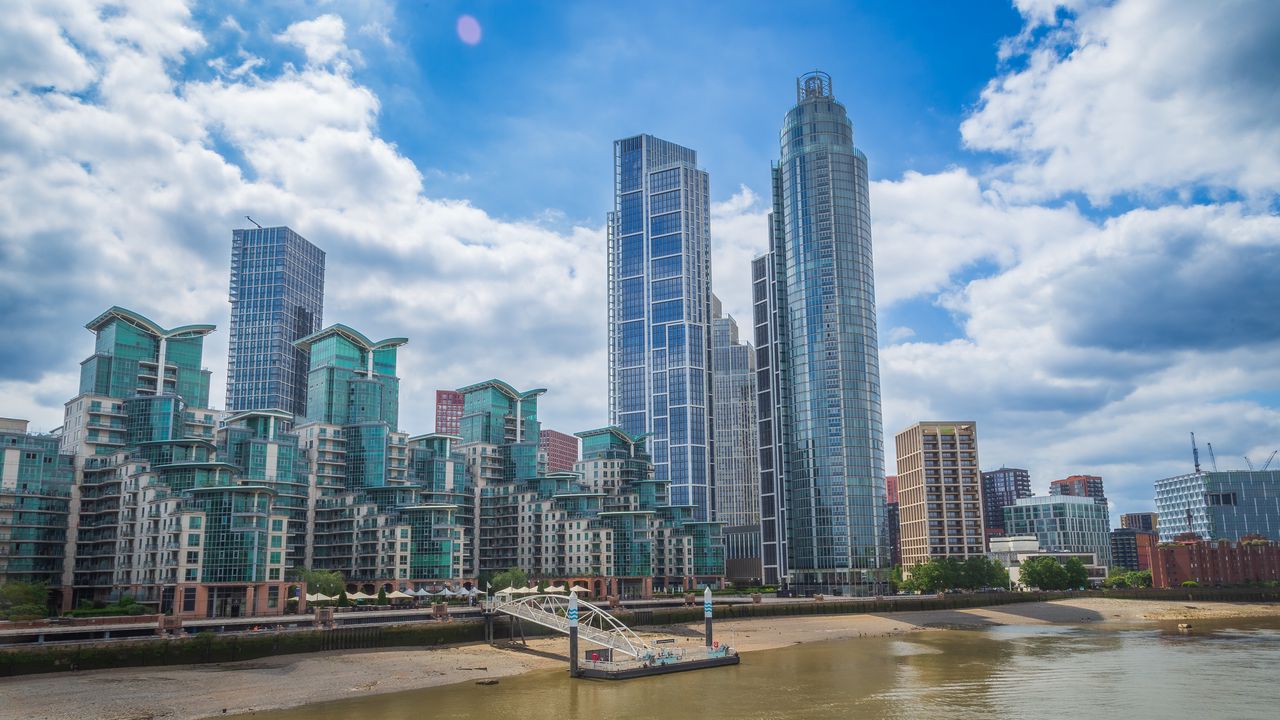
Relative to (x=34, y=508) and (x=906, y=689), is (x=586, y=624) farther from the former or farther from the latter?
(x=34, y=508)

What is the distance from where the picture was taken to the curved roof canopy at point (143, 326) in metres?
163

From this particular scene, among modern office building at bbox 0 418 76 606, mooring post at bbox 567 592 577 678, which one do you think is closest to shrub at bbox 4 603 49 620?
modern office building at bbox 0 418 76 606

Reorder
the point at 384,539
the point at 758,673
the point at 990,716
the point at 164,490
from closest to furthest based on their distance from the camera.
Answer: the point at 990,716 → the point at 758,673 → the point at 164,490 → the point at 384,539

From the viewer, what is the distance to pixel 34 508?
138500 millimetres

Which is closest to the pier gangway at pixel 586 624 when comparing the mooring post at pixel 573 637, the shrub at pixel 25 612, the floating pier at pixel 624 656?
the floating pier at pixel 624 656

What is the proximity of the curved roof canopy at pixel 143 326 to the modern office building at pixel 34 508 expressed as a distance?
2694 cm

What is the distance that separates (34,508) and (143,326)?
3908cm

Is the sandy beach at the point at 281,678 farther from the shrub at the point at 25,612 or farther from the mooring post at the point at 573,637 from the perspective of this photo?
the shrub at the point at 25,612

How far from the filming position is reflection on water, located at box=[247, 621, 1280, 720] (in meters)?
66.2

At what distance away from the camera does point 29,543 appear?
13712 cm

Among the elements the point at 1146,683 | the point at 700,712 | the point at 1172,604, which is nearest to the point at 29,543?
the point at 700,712

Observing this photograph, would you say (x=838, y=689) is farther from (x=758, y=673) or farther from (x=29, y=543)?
(x=29, y=543)

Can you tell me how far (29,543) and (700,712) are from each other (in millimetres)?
116239

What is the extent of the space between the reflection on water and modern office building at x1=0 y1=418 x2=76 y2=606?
92.0 metres
